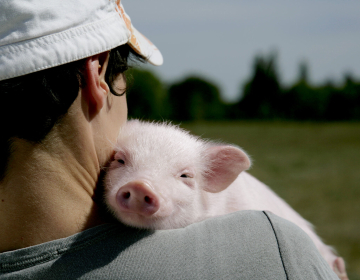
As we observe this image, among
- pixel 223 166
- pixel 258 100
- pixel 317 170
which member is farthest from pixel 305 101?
pixel 223 166

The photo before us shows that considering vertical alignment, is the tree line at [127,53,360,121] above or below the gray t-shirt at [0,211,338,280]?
below

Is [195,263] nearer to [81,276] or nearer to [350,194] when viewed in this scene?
[81,276]

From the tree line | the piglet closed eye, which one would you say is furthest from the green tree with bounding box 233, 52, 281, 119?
the piglet closed eye

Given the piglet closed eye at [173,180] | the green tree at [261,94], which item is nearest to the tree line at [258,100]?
the green tree at [261,94]

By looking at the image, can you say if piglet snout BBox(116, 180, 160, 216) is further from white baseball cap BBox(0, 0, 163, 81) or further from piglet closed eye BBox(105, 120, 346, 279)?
white baseball cap BBox(0, 0, 163, 81)

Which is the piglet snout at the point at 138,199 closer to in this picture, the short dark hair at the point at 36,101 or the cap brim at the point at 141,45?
the short dark hair at the point at 36,101

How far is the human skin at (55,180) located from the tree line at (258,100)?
27.7 meters

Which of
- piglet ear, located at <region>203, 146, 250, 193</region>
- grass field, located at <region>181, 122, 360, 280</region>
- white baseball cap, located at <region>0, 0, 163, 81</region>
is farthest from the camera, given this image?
grass field, located at <region>181, 122, 360, 280</region>

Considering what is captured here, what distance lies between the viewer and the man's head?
1.28 metres

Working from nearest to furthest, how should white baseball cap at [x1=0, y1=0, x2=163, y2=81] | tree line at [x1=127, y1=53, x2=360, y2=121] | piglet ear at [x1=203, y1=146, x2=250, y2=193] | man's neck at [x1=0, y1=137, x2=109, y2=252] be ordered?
white baseball cap at [x1=0, y1=0, x2=163, y2=81] → man's neck at [x1=0, y1=137, x2=109, y2=252] → piglet ear at [x1=203, y1=146, x2=250, y2=193] → tree line at [x1=127, y1=53, x2=360, y2=121]

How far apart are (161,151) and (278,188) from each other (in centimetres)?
1244

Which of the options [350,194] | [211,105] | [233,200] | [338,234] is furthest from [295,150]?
[211,105]

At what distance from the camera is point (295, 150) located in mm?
22812

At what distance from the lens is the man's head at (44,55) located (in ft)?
4.19
